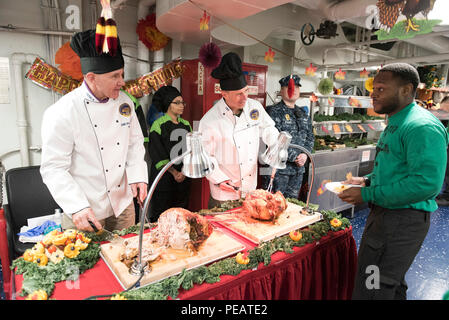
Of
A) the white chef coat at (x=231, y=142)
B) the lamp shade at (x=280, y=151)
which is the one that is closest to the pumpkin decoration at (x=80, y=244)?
the lamp shade at (x=280, y=151)

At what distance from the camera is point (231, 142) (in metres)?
2.77

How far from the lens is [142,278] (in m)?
1.33

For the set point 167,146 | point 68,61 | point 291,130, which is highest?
point 68,61

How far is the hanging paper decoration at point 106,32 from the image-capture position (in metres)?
1.67

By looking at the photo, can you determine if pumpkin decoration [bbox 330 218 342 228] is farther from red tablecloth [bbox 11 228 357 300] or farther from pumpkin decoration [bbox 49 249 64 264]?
pumpkin decoration [bbox 49 249 64 264]

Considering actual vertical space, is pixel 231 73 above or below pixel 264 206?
above

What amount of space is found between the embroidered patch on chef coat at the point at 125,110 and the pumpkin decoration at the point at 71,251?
40.6 inches

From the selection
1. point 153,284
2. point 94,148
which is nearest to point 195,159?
point 153,284

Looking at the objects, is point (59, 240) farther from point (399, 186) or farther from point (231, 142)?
point (399, 186)

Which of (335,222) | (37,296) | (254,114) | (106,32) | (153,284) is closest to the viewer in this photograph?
(37,296)

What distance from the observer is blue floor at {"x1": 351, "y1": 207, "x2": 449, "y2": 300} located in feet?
9.70

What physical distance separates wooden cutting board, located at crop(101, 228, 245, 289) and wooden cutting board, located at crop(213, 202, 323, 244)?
0.16 metres

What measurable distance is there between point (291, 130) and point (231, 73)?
1636mm

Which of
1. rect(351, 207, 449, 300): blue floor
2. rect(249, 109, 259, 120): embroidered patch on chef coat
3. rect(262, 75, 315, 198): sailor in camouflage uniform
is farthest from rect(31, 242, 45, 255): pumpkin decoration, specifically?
rect(351, 207, 449, 300): blue floor
